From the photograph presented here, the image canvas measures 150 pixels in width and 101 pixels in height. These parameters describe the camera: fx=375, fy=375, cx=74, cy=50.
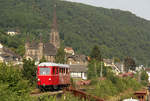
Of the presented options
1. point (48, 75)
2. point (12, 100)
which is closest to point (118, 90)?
point (48, 75)

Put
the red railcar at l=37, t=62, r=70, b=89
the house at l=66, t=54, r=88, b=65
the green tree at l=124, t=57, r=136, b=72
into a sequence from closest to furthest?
the red railcar at l=37, t=62, r=70, b=89 < the house at l=66, t=54, r=88, b=65 < the green tree at l=124, t=57, r=136, b=72

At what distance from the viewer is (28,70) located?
4241 centimetres

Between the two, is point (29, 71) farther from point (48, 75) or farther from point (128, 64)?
point (128, 64)

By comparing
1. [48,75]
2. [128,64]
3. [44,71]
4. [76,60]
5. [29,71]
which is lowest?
[48,75]

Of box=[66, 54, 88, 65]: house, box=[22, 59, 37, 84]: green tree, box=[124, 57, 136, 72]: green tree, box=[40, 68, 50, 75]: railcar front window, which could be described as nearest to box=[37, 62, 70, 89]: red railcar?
box=[40, 68, 50, 75]: railcar front window

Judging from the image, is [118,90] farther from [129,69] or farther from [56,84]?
[129,69]

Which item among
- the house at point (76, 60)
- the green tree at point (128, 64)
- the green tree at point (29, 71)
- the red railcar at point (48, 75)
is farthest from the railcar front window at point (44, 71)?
the green tree at point (128, 64)

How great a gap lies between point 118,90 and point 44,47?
352 ft

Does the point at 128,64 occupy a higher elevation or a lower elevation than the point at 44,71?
higher

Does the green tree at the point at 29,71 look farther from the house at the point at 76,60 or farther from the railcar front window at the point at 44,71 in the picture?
the house at the point at 76,60

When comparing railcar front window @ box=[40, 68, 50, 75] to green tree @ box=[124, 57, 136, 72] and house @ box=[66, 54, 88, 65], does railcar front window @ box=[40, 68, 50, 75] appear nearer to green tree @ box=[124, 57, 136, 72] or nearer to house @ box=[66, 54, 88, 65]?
house @ box=[66, 54, 88, 65]

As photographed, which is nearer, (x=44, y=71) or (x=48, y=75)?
(x=48, y=75)

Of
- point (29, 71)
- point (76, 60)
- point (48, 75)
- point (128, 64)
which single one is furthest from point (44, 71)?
point (128, 64)

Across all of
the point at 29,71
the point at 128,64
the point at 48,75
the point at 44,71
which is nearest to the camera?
the point at 48,75
